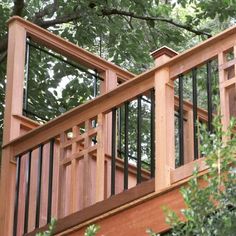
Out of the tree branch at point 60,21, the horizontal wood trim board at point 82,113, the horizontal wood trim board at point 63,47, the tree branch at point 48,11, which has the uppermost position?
the tree branch at point 48,11

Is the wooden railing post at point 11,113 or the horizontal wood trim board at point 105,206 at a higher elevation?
the wooden railing post at point 11,113

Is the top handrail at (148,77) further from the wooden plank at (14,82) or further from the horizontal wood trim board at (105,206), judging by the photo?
the horizontal wood trim board at (105,206)

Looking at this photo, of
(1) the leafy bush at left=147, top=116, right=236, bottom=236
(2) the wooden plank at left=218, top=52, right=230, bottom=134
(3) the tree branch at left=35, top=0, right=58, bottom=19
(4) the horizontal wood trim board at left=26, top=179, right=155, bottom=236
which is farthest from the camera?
(3) the tree branch at left=35, top=0, right=58, bottom=19

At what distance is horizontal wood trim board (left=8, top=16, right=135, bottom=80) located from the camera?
6755 millimetres

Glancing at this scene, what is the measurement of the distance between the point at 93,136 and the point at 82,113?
0.18 meters

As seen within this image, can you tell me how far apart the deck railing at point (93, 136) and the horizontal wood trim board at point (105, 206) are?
0.09 meters

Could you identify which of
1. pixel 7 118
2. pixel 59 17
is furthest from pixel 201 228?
pixel 59 17

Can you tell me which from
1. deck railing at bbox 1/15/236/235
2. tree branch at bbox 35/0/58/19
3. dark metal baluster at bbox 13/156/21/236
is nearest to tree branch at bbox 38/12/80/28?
tree branch at bbox 35/0/58/19

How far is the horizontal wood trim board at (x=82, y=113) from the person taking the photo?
528 cm

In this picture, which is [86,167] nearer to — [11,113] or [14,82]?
[11,113]

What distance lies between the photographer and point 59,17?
11.2 m

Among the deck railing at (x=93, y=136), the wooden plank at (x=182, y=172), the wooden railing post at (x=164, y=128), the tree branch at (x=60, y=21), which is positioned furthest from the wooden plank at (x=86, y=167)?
the tree branch at (x=60, y=21)

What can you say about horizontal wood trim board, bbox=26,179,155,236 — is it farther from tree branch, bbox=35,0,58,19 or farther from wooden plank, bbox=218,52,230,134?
tree branch, bbox=35,0,58,19

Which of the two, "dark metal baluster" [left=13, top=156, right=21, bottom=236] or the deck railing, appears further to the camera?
"dark metal baluster" [left=13, top=156, right=21, bottom=236]
